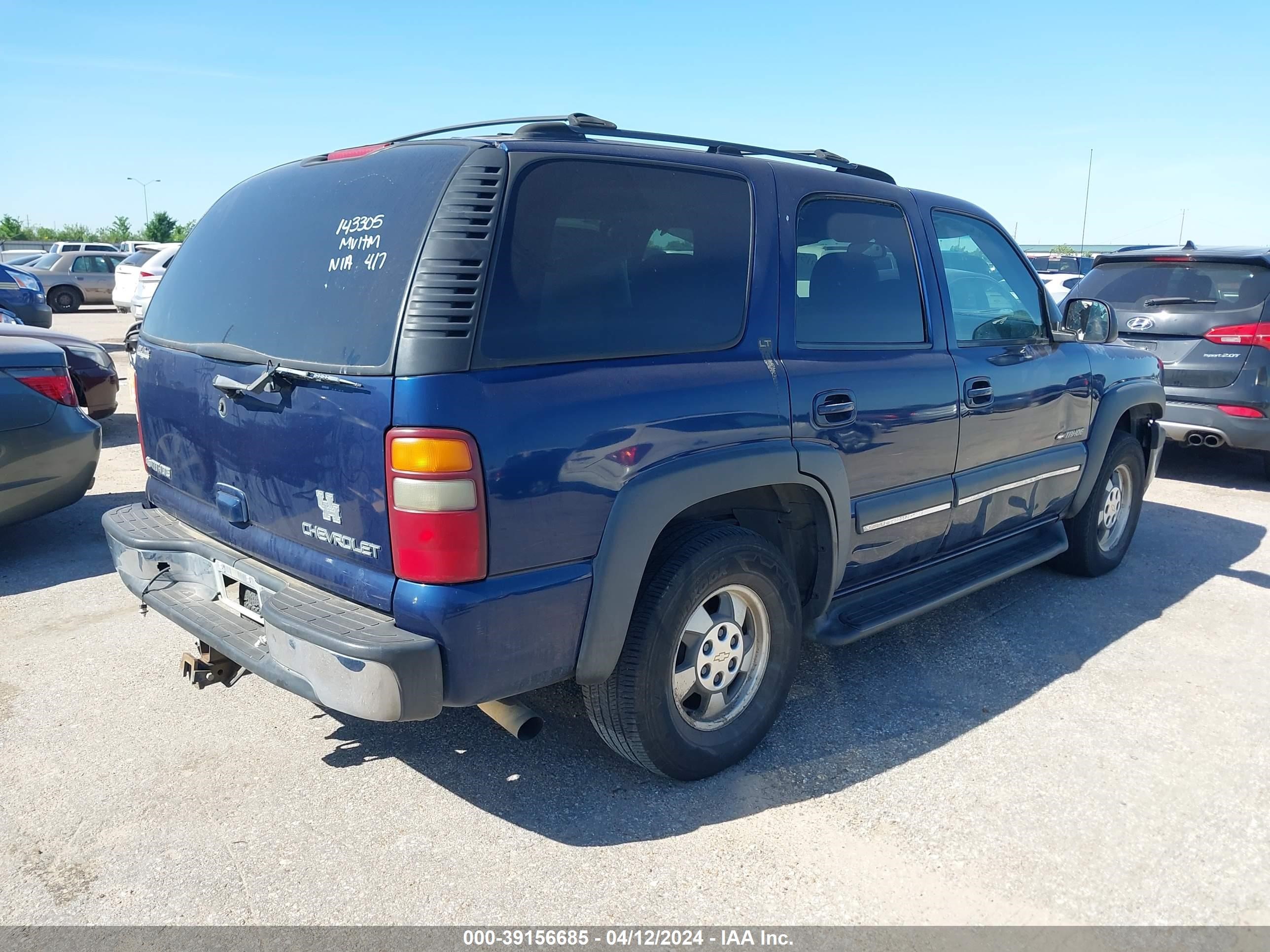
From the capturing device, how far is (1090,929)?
2545 mm

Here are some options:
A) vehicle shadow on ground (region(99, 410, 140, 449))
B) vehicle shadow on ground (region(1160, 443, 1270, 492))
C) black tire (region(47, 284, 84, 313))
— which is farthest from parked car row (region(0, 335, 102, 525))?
black tire (region(47, 284, 84, 313))

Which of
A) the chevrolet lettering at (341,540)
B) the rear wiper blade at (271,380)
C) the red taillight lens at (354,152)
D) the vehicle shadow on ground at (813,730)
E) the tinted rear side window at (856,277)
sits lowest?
the vehicle shadow on ground at (813,730)

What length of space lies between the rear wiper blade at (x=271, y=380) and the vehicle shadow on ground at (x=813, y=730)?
1316 mm

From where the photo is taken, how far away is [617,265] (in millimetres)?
2828

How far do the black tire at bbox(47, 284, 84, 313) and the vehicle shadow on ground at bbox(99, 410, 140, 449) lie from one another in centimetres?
1682

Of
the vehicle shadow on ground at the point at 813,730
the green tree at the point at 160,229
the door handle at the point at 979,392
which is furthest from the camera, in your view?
the green tree at the point at 160,229

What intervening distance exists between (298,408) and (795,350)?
1.63 meters

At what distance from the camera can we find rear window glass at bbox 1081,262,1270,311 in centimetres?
721

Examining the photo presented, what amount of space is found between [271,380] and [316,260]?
394mm

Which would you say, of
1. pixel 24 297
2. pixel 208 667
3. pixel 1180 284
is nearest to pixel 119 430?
pixel 208 667

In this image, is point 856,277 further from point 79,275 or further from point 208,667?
point 79,275

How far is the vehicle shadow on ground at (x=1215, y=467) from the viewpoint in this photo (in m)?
7.97

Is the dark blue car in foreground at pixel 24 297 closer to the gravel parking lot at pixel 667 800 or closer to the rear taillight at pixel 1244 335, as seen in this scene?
the gravel parking lot at pixel 667 800

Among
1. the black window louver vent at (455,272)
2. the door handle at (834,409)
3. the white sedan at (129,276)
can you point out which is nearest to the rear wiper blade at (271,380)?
the black window louver vent at (455,272)
